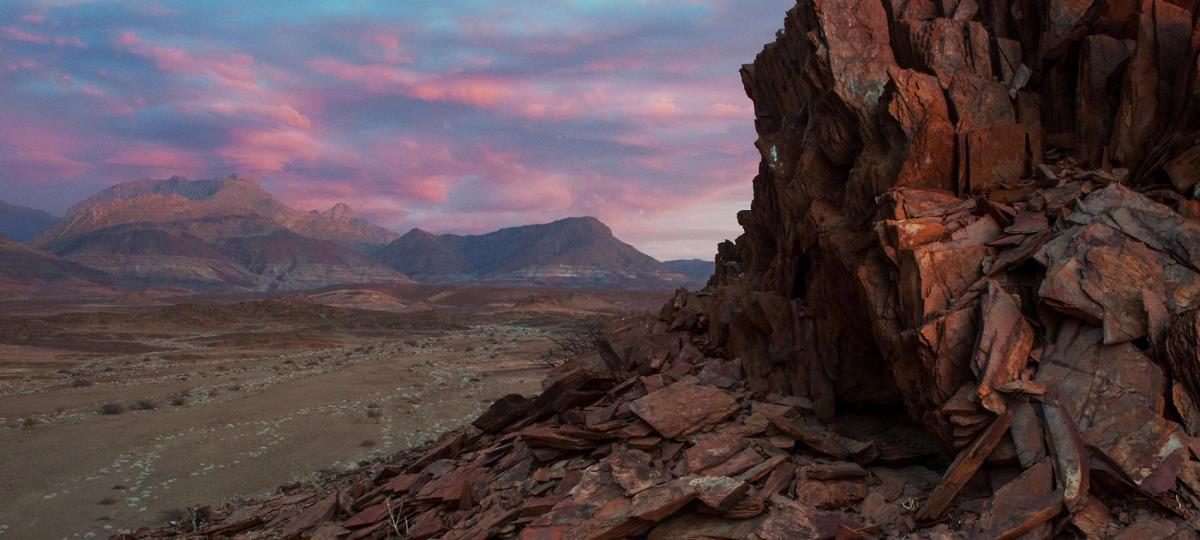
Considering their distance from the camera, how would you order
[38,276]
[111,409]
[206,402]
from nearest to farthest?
[111,409], [206,402], [38,276]

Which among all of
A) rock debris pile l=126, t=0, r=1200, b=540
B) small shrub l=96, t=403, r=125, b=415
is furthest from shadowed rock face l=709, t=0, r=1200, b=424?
small shrub l=96, t=403, r=125, b=415

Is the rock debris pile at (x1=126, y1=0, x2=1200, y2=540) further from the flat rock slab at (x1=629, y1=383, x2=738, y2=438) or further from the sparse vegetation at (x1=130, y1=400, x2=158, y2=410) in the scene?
the sparse vegetation at (x1=130, y1=400, x2=158, y2=410)

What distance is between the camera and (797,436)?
9594mm

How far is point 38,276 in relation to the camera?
179625mm

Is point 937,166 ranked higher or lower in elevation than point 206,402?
higher

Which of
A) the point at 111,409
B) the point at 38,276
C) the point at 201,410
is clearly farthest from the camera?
the point at 38,276

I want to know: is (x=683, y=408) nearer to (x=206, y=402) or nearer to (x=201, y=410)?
(x=201, y=410)

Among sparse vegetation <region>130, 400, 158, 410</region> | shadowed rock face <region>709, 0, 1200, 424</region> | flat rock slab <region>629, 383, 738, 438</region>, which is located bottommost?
sparse vegetation <region>130, 400, 158, 410</region>

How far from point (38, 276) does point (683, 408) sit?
219866 mm

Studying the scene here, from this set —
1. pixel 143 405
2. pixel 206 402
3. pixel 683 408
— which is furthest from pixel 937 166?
pixel 143 405

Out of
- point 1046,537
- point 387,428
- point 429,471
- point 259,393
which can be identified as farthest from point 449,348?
point 1046,537

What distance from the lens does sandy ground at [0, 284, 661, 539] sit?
1852 cm

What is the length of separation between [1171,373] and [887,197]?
3566mm

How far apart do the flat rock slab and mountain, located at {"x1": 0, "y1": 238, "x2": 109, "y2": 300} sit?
190 metres
